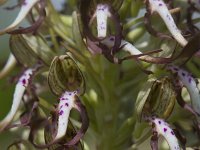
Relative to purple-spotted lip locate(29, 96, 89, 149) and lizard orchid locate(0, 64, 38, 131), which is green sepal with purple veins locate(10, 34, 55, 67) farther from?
purple-spotted lip locate(29, 96, 89, 149)

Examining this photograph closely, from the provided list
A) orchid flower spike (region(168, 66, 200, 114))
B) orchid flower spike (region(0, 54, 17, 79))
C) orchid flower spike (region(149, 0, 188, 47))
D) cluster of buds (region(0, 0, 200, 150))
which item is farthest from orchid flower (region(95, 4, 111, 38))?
orchid flower spike (region(0, 54, 17, 79))

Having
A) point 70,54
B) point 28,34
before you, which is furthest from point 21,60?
point 70,54

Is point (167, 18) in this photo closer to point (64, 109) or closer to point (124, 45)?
point (124, 45)

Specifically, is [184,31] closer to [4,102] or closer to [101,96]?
[101,96]

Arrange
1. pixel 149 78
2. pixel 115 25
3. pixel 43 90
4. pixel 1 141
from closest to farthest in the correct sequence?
1. pixel 115 25
2. pixel 149 78
3. pixel 43 90
4. pixel 1 141

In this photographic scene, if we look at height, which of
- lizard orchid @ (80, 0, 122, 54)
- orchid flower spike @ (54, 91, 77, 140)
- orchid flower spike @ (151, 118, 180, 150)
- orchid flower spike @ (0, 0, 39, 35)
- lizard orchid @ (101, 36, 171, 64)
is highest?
orchid flower spike @ (0, 0, 39, 35)

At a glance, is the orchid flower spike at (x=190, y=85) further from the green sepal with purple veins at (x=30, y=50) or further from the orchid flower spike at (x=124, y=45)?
the green sepal with purple veins at (x=30, y=50)
